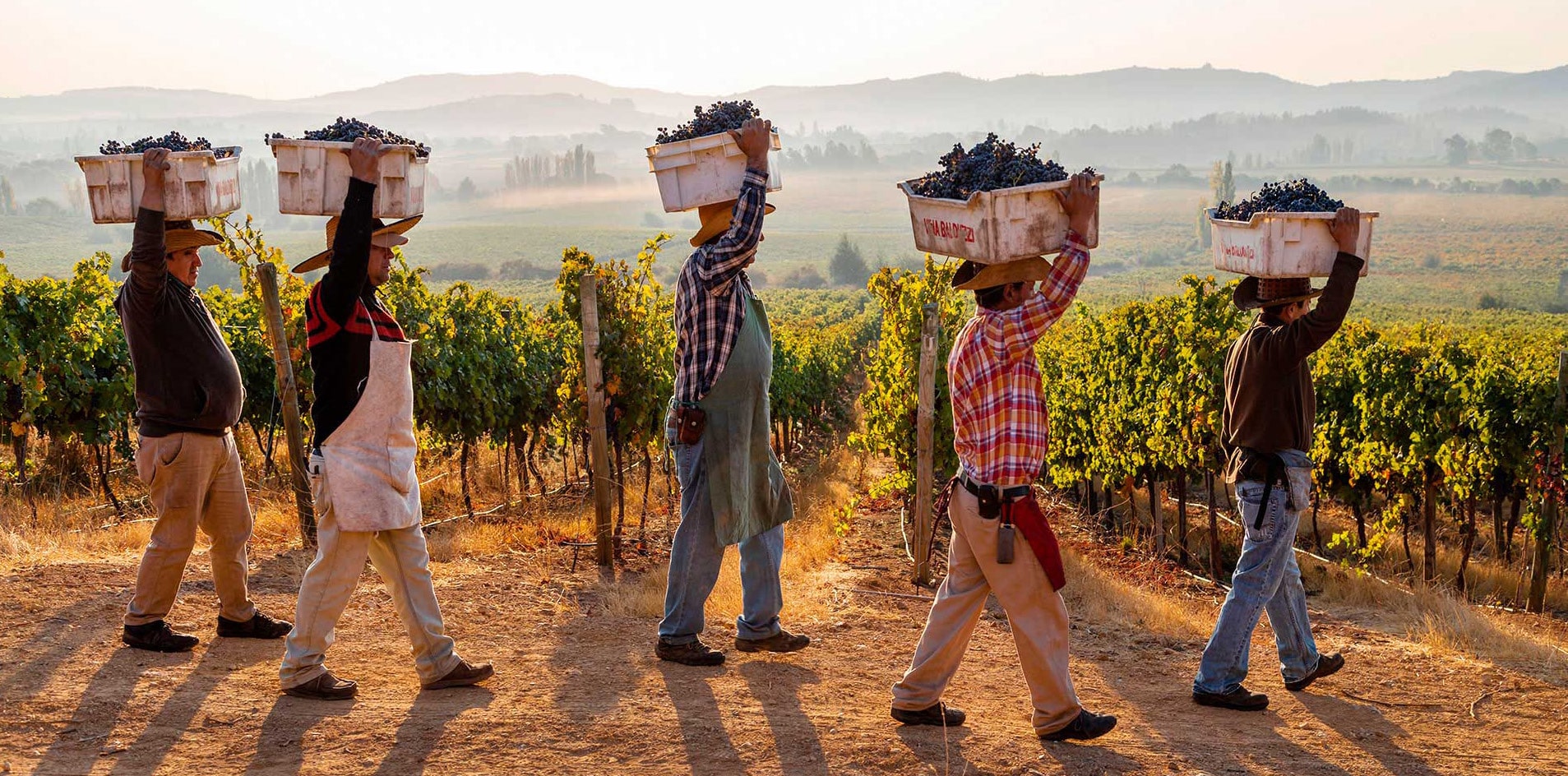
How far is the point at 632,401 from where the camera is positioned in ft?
28.7

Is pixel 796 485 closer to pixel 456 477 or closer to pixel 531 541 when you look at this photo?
pixel 456 477

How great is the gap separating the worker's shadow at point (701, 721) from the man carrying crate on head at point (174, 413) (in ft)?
6.73

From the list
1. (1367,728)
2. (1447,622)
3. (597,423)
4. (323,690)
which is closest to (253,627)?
(323,690)

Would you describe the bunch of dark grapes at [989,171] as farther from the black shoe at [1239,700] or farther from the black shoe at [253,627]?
the black shoe at [253,627]

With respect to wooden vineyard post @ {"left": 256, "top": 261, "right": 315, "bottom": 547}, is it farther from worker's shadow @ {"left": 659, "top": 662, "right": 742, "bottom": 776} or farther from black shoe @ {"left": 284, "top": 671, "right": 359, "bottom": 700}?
worker's shadow @ {"left": 659, "top": 662, "right": 742, "bottom": 776}

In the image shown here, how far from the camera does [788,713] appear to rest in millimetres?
4656

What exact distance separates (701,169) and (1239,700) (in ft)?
10.4

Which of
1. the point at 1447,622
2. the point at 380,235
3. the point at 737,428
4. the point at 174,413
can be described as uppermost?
the point at 380,235

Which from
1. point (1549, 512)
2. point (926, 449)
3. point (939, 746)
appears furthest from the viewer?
point (1549, 512)

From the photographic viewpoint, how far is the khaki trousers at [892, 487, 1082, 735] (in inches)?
166

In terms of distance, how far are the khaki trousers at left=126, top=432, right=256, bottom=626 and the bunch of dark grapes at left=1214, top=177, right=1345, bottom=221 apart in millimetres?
4300

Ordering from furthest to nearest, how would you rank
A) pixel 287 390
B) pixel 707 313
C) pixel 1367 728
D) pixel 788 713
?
pixel 287 390
pixel 707 313
pixel 1367 728
pixel 788 713

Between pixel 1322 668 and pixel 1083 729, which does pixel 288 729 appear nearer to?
pixel 1083 729

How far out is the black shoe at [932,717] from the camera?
4508 millimetres
